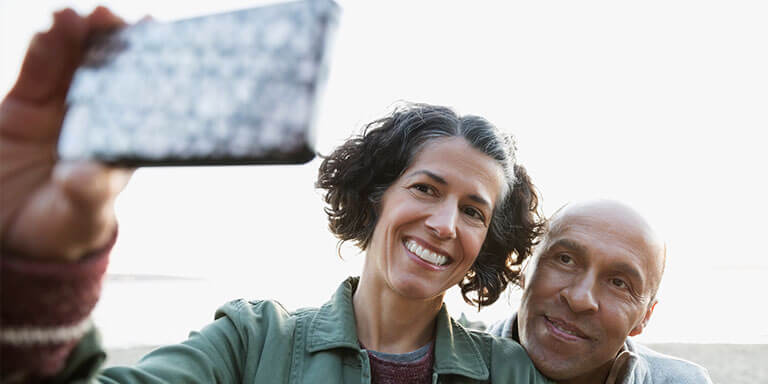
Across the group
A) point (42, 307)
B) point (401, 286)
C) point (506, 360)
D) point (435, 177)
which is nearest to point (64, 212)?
point (42, 307)

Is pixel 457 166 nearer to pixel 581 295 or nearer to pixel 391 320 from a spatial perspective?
pixel 391 320

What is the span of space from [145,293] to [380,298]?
552 inches

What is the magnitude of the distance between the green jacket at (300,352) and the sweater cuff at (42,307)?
2.55ft

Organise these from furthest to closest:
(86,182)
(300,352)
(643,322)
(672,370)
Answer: (672,370) → (643,322) → (300,352) → (86,182)

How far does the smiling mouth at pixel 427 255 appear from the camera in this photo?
2389 mm

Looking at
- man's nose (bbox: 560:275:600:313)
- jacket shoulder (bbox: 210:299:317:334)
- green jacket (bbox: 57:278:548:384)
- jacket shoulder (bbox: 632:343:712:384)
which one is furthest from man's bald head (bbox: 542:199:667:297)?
jacket shoulder (bbox: 210:299:317:334)

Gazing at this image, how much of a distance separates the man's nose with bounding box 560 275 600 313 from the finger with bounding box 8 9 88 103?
88.2 inches

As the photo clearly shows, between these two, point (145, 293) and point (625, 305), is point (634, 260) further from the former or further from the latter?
point (145, 293)

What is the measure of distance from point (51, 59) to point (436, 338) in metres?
1.85

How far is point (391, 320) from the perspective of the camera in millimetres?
2508

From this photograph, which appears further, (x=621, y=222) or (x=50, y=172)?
(x=621, y=222)

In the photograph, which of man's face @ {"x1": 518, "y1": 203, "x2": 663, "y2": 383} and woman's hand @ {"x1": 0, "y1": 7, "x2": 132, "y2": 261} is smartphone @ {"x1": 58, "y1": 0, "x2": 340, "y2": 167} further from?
man's face @ {"x1": 518, "y1": 203, "x2": 663, "y2": 383}

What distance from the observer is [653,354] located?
3461 mm

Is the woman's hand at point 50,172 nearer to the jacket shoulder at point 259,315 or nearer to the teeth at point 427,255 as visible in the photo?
the jacket shoulder at point 259,315
